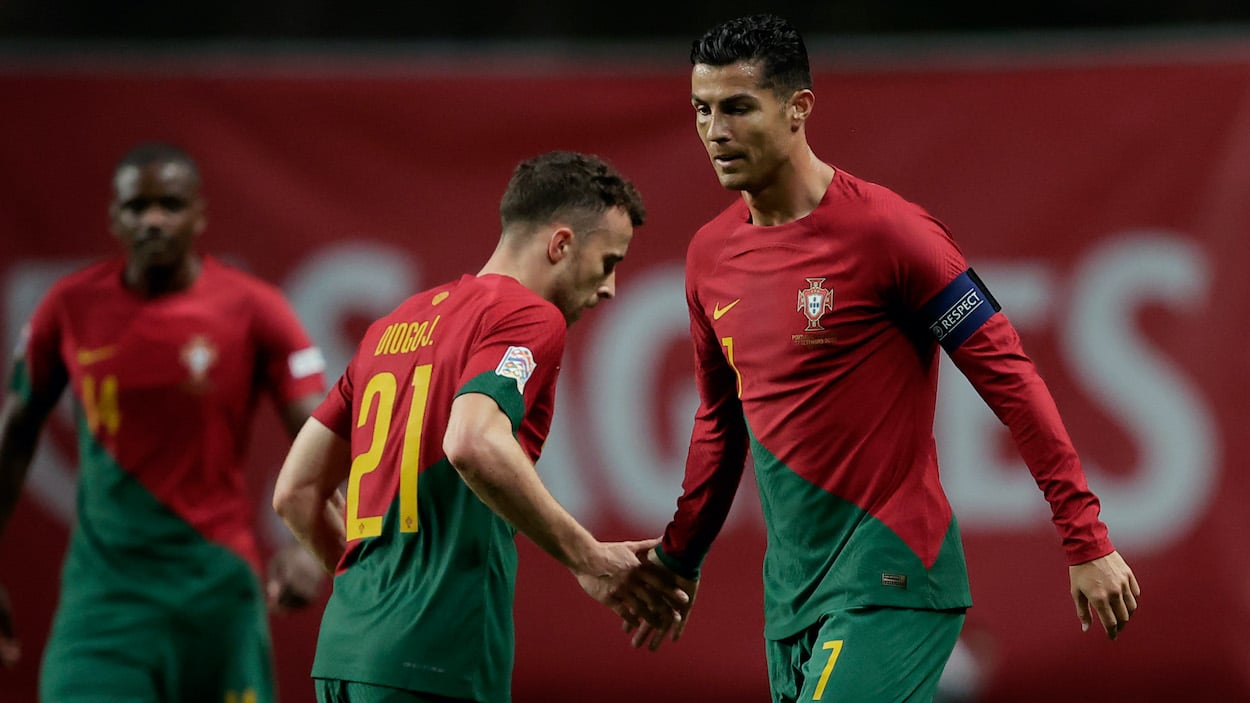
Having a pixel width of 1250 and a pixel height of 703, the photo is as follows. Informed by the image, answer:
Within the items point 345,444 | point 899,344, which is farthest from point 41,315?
point 899,344

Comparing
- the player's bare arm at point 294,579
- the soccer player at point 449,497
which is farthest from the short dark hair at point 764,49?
the player's bare arm at point 294,579

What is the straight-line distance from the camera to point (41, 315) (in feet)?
18.3

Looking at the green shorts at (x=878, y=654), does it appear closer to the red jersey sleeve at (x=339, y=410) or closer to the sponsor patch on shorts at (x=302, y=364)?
the red jersey sleeve at (x=339, y=410)

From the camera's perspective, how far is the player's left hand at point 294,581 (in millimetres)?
5012

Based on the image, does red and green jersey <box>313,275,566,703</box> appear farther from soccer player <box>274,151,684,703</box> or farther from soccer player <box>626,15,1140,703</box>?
soccer player <box>626,15,1140,703</box>

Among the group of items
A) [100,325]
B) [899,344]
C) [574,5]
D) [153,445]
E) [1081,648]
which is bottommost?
[1081,648]

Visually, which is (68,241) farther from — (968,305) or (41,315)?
(968,305)

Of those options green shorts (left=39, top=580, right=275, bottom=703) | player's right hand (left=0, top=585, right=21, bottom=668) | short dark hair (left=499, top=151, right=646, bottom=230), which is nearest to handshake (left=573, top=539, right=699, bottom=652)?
short dark hair (left=499, top=151, right=646, bottom=230)

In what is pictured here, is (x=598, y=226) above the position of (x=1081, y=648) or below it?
above

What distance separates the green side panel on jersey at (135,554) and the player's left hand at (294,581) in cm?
38

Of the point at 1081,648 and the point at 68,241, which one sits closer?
the point at 1081,648

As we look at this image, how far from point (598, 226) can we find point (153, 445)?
203 centimetres

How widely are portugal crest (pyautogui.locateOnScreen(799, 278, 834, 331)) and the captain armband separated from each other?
0.78ft

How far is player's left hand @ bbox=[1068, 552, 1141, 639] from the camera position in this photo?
12.0ft
